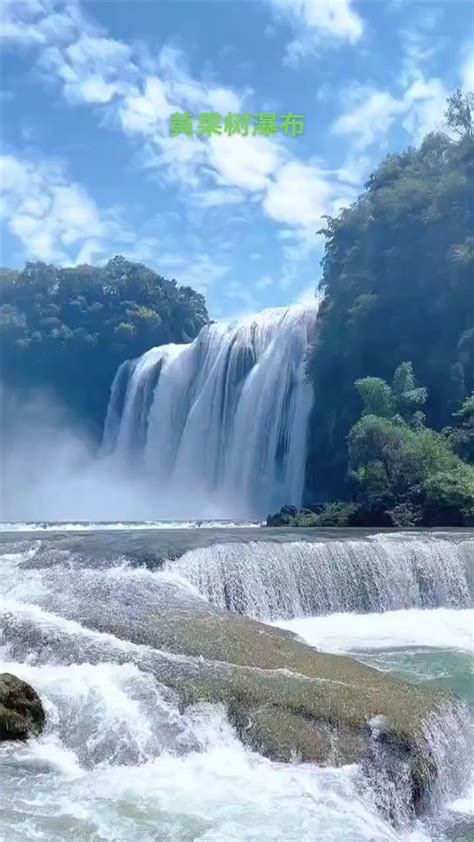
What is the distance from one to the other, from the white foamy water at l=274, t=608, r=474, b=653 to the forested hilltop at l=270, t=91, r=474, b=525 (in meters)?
7.91

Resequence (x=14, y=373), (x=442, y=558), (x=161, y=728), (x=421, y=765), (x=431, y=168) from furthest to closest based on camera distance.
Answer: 1. (x=14, y=373)
2. (x=431, y=168)
3. (x=442, y=558)
4. (x=161, y=728)
5. (x=421, y=765)

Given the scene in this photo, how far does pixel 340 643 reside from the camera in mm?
9555

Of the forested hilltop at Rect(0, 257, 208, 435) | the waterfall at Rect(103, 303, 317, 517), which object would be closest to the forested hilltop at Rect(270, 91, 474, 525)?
the waterfall at Rect(103, 303, 317, 517)

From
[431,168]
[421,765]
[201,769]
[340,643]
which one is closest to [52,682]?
[201,769]

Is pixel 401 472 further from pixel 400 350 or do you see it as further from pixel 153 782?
pixel 153 782

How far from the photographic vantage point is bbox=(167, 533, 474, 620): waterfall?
10984 millimetres

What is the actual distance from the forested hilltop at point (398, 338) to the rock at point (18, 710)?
14.3 metres

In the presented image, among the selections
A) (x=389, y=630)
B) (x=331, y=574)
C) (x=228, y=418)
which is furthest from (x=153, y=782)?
(x=228, y=418)

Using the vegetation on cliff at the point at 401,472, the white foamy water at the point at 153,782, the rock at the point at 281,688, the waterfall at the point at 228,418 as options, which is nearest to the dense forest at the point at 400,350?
the vegetation on cliff at the point at 401,472

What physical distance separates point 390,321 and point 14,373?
2674 cm

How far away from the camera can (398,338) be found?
25828mm

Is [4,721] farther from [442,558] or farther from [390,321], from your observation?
[390,321]

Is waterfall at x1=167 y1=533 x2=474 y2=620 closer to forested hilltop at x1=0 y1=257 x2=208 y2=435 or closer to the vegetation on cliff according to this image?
the vegetation on cliff

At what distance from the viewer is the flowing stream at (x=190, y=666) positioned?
15.2 feet
